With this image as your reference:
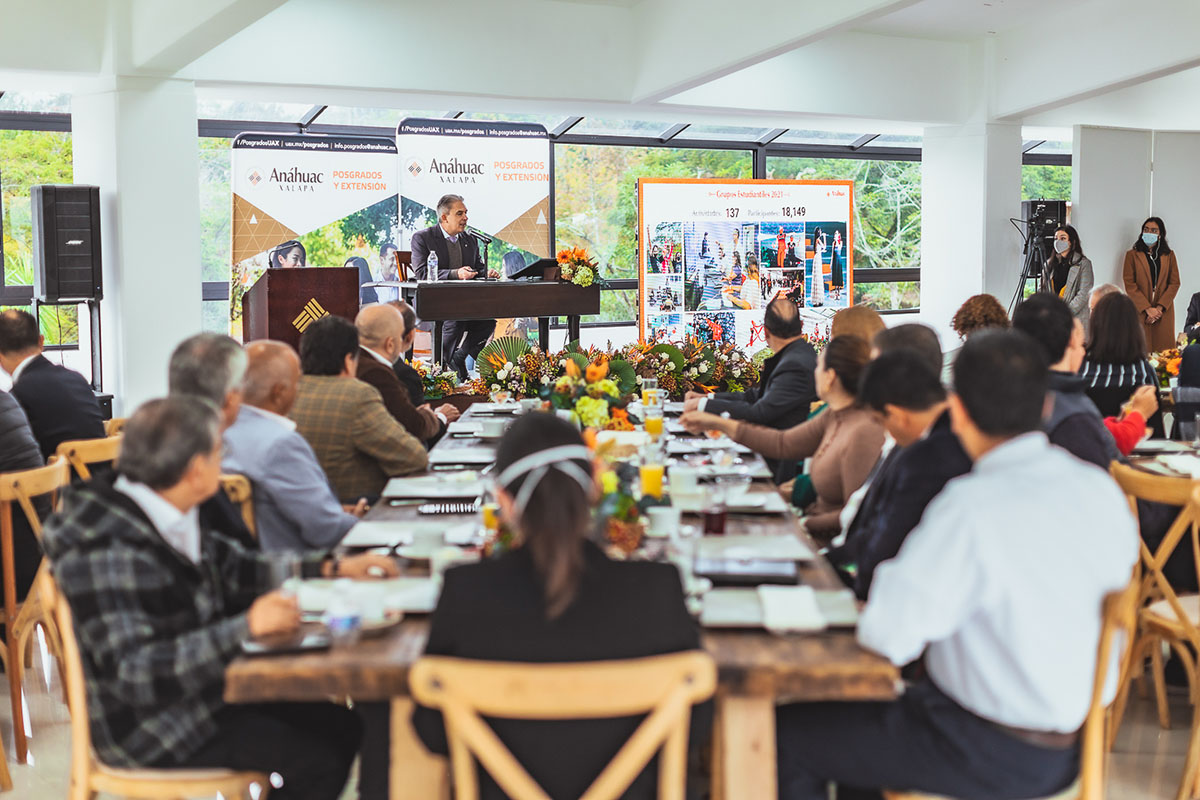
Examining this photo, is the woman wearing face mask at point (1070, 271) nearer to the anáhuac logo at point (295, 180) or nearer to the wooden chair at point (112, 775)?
the anáhuac logo at point (295, 180)

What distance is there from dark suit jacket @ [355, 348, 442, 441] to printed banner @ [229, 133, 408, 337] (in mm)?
4955

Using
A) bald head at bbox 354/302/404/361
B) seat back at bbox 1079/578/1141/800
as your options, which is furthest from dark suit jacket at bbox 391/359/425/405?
seat back at bbox 1079/578/1141/800

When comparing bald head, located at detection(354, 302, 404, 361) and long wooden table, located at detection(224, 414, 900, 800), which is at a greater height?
bald head, located at detection(354, 302, 404, 361)

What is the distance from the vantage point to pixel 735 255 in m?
11.5

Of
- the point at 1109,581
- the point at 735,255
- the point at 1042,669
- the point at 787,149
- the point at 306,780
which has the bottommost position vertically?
the point at 306,780

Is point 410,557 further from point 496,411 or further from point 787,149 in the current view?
point 787,149

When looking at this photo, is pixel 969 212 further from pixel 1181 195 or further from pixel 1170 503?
pixel 1170 503

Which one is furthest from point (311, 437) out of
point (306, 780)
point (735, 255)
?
point (735, 255)

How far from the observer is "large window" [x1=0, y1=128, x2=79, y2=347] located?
9461 millimetres

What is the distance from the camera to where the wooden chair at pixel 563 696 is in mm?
1851

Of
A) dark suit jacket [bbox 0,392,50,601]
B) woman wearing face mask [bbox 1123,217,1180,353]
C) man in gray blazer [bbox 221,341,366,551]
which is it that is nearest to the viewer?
man in gray blazer [bbox 221,341,366,551]

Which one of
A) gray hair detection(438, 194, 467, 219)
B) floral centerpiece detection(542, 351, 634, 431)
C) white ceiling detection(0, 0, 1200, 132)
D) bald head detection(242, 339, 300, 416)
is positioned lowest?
floral centerpiece detection(542, 351, 634, 431)

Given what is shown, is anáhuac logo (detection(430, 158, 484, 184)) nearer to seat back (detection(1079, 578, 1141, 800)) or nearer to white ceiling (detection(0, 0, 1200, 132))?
white ceiling (detection(0, 0, 1200, 132))

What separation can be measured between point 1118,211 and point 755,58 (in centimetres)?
534
